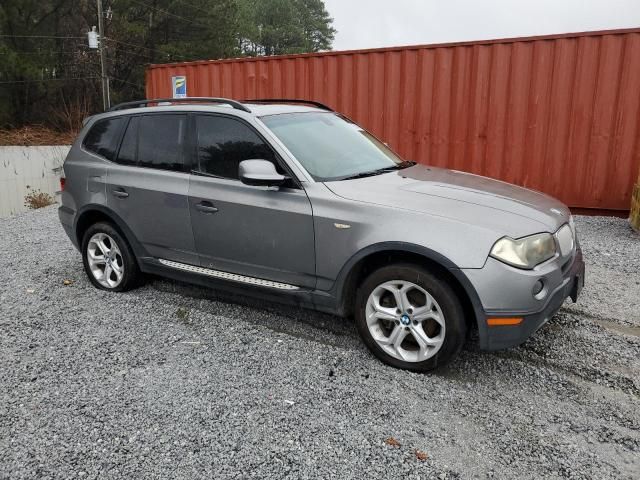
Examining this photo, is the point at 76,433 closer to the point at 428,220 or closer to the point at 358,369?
the point at 358,369

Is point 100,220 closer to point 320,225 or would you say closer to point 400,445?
point 320,225

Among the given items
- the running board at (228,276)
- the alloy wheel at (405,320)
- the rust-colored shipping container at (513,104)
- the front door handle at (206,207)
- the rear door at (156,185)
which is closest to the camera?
the alloy wheel at (405,320)

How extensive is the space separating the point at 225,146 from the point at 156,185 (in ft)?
2.37

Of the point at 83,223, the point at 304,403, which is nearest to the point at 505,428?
the point at 304,403

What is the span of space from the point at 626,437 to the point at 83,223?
456 centimetres

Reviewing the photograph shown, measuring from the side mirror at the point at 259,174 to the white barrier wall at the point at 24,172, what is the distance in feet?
38.6

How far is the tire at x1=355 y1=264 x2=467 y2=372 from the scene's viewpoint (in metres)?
3.12

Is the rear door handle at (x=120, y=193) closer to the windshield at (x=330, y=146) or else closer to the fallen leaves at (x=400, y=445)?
the windshield at (x=330, y=146)

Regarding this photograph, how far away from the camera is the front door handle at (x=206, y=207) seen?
3960 mm

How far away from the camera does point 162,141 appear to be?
4.39 m

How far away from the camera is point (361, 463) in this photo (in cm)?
249

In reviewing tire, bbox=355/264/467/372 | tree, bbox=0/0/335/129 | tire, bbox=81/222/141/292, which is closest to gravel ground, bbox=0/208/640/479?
tire, bbox=355/264/467/372

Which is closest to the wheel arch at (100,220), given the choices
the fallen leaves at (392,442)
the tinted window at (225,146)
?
the tinted window at (225,146)

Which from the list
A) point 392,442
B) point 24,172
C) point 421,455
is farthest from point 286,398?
point 24,172
